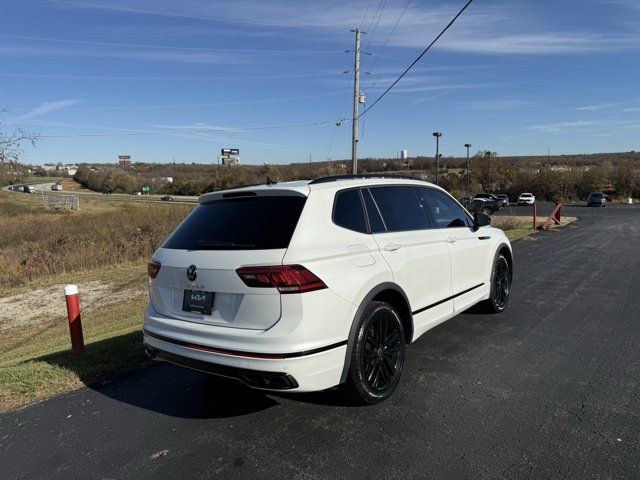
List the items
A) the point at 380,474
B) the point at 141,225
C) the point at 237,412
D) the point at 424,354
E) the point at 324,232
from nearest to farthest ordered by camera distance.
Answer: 1. the point at 380,474
2. the point at 324,232
3. the point at 237,412
4. the point at 424,354
5. the point at 141,225

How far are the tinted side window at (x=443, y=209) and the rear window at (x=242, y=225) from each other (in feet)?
6.33

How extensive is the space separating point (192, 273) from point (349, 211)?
1319 millimetres

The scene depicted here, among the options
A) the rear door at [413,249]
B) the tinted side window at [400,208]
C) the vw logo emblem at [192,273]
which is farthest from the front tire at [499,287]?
the vw logo emblem at [192,273]

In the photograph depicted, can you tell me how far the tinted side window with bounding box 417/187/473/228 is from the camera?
4.91 metres

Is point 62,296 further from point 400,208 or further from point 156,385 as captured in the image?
point 400,208

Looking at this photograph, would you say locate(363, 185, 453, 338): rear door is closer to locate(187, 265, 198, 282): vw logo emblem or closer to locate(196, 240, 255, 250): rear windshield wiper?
locate(196, 240, 255, 250): rear windshield wiper

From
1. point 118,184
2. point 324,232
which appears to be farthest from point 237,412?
point 118,184

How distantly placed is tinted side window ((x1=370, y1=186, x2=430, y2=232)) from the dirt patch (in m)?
9.24

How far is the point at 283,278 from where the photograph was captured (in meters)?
3.06

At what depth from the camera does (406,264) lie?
404 centimetres

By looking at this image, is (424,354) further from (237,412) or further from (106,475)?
(106,475)

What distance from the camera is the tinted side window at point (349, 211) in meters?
3.62

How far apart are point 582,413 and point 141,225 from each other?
24.9m

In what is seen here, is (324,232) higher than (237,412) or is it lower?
higher
